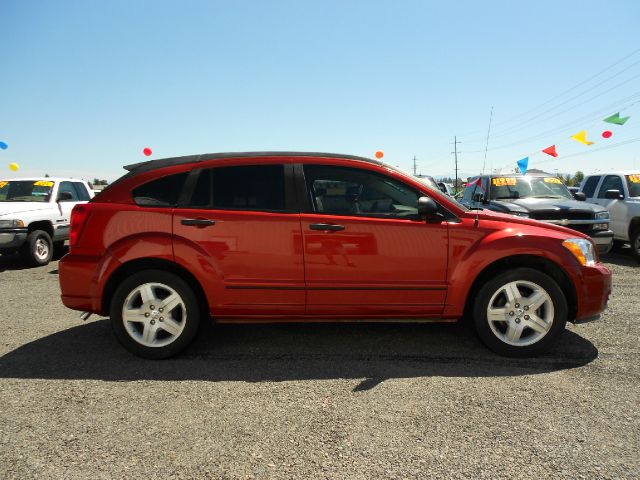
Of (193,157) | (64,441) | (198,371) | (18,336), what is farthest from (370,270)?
(18,336)

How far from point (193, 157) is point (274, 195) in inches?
33.0

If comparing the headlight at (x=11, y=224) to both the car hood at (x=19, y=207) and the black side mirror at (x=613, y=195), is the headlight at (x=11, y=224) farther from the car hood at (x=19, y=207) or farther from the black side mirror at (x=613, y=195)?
the black side mirror at (x=613, y=195)

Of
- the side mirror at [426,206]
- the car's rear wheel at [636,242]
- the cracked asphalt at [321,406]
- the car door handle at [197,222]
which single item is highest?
the side mirror at [426,206]

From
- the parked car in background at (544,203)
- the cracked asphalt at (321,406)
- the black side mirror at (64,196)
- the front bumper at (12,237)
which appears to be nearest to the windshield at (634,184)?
the parked car in background at (544,203)

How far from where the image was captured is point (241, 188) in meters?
3.46

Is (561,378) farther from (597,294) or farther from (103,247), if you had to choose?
(103,247)

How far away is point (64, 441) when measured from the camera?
2354 millimetres

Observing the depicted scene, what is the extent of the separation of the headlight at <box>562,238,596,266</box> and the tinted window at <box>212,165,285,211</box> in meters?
2.43

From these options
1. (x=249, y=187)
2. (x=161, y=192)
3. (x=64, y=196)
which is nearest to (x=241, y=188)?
(x=249, y=187)

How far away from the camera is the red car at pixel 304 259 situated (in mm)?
3344

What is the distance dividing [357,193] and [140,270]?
6.39 ft

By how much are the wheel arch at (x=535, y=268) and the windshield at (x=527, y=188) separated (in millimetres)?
4654

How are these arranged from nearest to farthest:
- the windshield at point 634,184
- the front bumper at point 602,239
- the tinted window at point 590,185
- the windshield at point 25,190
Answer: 1. the front bumper at point 602,239
2. the windshield at point 634,184
3. the windshield at point 25,190
4. the tinted window at point 590,185

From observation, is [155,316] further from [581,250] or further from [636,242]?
[636,242]
